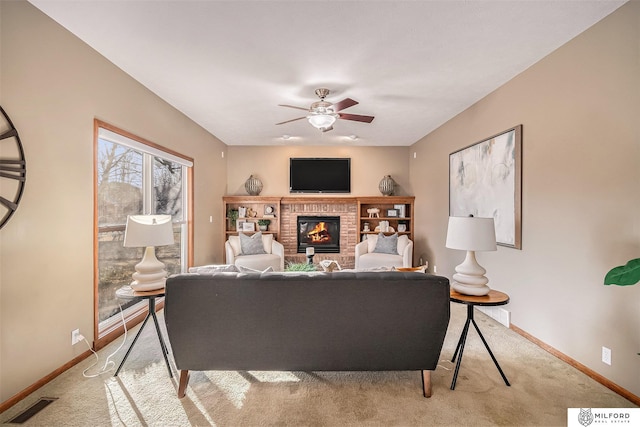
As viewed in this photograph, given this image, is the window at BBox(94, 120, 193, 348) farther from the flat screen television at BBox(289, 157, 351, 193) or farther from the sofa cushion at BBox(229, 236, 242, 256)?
the flat screen television at BBox(289, 157, 351, 193)

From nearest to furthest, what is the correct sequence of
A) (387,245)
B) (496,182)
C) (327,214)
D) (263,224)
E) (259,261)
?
(496,182) < (259,261) < (387,245) < (263,224) < (327,214)

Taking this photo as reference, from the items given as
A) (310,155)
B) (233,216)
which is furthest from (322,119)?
(233,216)

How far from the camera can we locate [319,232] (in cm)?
650

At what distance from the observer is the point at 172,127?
4.09m

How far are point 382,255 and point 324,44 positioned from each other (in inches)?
152

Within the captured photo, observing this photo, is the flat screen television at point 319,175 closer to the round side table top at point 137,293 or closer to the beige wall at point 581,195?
the beige wall at point 581,195

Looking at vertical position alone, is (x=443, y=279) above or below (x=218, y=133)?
below

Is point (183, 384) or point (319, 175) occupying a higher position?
point (319, 175)

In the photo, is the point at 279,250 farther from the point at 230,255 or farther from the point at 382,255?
the point at 382,255

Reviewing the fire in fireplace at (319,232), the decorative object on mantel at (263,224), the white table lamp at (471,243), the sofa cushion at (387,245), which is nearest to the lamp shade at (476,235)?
the white table lamp at (471,243)

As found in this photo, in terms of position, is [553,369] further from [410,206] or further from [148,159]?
[148,159]

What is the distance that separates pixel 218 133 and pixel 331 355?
182 inches

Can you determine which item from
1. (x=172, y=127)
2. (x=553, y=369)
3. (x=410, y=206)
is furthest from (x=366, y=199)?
(x=553, y=369)

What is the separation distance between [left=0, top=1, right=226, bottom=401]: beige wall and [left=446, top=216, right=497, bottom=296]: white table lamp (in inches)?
119
